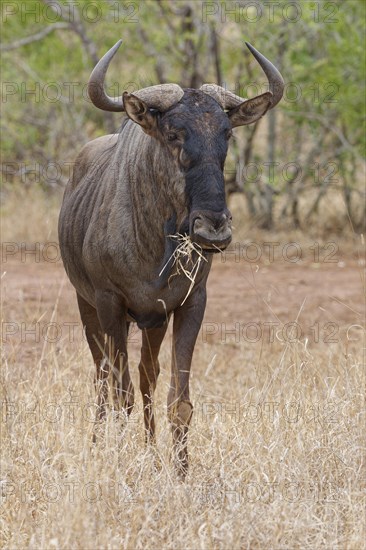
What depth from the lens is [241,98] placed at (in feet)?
17.5

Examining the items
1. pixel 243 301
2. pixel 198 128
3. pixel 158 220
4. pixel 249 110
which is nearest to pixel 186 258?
pixel 158 220

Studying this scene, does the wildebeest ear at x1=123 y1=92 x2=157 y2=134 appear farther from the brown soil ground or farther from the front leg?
the brown soil ground

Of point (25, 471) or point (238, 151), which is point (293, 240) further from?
point (25, 471)

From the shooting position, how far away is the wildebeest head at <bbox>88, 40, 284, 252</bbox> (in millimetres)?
4664

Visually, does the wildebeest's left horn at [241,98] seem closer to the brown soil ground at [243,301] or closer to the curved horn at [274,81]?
the curved horn at [274,81]

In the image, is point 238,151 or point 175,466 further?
point 238,151

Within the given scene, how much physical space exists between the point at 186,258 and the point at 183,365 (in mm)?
519

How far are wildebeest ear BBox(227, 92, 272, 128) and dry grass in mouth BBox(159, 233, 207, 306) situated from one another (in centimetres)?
66

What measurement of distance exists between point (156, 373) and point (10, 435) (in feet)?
3.30

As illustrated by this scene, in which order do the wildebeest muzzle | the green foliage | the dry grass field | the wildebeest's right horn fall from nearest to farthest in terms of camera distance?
the dry grass field, the wildebeest muzzle, the wildebeest's right horn, the green foliage

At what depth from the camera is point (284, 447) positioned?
191 inches

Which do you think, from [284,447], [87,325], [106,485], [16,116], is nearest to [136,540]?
[106,485]

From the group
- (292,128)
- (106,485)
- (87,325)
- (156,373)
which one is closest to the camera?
(106,485)

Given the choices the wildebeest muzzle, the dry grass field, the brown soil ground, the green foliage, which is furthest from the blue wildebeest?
the green foliage
